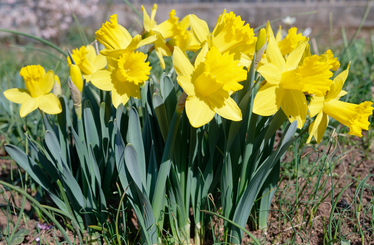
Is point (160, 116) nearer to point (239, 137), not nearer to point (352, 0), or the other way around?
point (239, 137)

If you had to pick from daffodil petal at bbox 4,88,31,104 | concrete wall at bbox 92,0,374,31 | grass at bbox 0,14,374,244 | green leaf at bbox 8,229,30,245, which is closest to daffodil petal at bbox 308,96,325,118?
grass at bbox 0,14,374,244

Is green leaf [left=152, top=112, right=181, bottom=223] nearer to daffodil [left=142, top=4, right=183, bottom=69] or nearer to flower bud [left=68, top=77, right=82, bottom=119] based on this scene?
daffodil [left=142, top=4, right=183, bottom=69]

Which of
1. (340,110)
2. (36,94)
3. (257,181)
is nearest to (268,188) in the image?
(257,181)

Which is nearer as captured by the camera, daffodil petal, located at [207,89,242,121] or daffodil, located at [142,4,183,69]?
daffodil petal, located at [207,89,242,121]

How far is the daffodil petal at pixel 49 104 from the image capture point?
99 cm

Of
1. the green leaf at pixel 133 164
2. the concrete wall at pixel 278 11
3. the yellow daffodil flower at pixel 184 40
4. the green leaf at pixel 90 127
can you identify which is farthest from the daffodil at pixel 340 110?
the concrete wall at pixel 278 11

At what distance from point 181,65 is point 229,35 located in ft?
0.59

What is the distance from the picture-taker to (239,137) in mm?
1047

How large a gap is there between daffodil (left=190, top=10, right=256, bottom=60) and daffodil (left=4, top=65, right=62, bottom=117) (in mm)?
555

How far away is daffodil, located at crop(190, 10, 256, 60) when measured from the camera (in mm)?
823

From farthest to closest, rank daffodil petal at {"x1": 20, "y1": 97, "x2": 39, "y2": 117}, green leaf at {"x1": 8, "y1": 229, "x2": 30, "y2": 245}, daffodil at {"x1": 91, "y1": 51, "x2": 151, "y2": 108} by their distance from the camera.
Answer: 1. green leaf at {"x1": 8, "y1": 229, "x2": 30, "y2": 245}
2. daffodil petal at {"x1": 20, "y1": 97, "x2": 39, "y2": 117}
3. daffodil at {"x1": 91, "y1": 51, "x2": 151, "y2": 108}

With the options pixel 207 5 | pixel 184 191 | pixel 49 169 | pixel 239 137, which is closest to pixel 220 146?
pixel 239 137

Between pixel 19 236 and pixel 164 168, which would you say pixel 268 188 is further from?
pixel 19 236

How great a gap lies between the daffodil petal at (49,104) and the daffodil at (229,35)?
1.82ft
